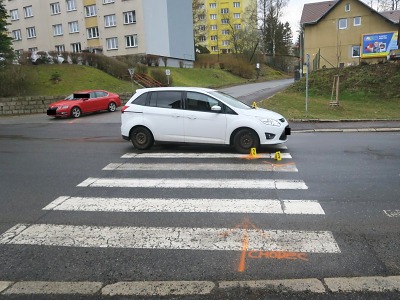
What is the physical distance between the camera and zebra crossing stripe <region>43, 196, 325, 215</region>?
16.6 feet

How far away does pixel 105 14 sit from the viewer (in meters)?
46.4

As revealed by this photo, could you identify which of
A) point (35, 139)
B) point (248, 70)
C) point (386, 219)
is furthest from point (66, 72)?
point (248, 70)

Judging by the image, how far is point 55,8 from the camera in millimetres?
50250

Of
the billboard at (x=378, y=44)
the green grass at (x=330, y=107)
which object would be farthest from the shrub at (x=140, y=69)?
the billboard at (x=378, y=44)

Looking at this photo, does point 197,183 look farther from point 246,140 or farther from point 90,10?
point 90,10

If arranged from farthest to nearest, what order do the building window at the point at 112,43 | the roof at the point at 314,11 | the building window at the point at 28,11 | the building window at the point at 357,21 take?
the building window at the point at 28,11 < the building window at the point at 112,43 < the roof at the point at 314,11 < the building window at the point at 357,21

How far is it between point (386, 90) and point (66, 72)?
24898 millimetres

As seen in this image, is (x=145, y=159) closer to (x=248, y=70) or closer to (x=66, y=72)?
(x=66, y=72)

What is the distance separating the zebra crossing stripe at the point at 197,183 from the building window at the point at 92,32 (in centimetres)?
4566

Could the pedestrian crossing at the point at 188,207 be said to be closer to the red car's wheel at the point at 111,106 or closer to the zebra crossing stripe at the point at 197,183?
the zebra crossing stripe at the point at 197,183

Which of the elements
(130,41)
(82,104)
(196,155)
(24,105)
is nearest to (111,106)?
→ (82,104)

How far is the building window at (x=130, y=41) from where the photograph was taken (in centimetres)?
4475

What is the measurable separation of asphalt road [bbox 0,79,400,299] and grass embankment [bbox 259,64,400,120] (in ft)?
35.3

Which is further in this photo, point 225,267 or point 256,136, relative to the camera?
point 256,136
